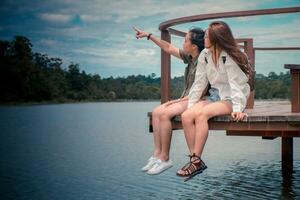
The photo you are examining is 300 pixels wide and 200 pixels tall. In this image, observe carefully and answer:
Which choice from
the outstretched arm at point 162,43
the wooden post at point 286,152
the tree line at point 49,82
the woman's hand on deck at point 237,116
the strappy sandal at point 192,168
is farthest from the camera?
the tree line at point 49,82

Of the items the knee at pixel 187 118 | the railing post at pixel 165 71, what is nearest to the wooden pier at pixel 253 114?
the railing post at pixel 165 71

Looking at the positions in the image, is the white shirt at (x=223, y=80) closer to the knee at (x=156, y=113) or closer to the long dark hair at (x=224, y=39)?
the long dark hair at (x=224, y=39)

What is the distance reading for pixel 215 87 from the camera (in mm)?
5148

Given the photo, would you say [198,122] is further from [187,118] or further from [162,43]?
[162,43]

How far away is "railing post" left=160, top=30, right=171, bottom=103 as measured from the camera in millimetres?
6027

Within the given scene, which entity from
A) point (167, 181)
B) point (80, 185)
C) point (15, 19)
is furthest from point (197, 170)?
point (15, 19)

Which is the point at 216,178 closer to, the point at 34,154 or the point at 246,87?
the point at 246,87

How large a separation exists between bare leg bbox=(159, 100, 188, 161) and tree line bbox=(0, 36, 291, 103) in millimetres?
89199

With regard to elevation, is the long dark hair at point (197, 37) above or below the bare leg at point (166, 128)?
above

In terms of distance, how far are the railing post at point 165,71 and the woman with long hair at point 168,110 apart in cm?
33

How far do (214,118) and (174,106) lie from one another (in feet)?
1.40

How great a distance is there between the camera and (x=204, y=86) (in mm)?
5152

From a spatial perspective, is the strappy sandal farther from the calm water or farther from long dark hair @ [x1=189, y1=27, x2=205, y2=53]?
the calm water

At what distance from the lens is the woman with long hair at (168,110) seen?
5.06 m
